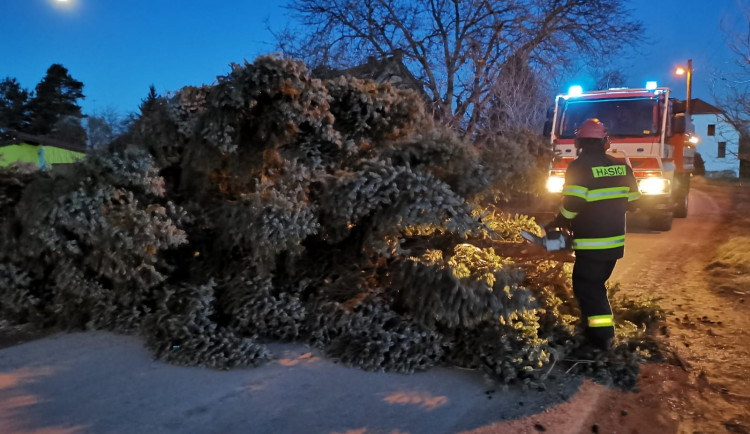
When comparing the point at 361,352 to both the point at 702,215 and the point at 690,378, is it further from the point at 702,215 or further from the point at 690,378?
the point at 702,215

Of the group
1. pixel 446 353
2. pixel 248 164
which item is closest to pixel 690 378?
pixel 446 353

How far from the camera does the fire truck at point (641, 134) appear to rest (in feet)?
34.9

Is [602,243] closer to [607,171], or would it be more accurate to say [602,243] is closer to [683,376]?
[607,171]

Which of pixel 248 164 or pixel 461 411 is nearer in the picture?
pixel 461 411

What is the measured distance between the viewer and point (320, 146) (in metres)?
4.84

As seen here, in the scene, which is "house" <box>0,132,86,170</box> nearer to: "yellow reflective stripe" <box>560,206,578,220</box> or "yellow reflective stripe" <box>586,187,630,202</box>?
"yellow reflective stripe" <box>560,206,578,220</box>

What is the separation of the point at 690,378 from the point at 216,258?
12.6ft

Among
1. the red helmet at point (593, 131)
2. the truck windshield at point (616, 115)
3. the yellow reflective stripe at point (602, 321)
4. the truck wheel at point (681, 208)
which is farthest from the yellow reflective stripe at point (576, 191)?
the truck wheel at point (681, 208)

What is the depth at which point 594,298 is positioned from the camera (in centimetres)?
446

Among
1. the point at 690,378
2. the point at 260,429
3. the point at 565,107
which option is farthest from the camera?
the point at 565,107

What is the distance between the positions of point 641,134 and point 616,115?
25.8 inches

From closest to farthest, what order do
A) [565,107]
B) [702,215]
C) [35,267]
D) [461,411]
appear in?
[461,411], [35,267], [565,107], [702,215]

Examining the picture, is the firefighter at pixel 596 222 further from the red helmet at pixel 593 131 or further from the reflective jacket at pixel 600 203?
the red helmet at pixel 593 131

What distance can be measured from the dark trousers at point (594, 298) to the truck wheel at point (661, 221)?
322 inches
